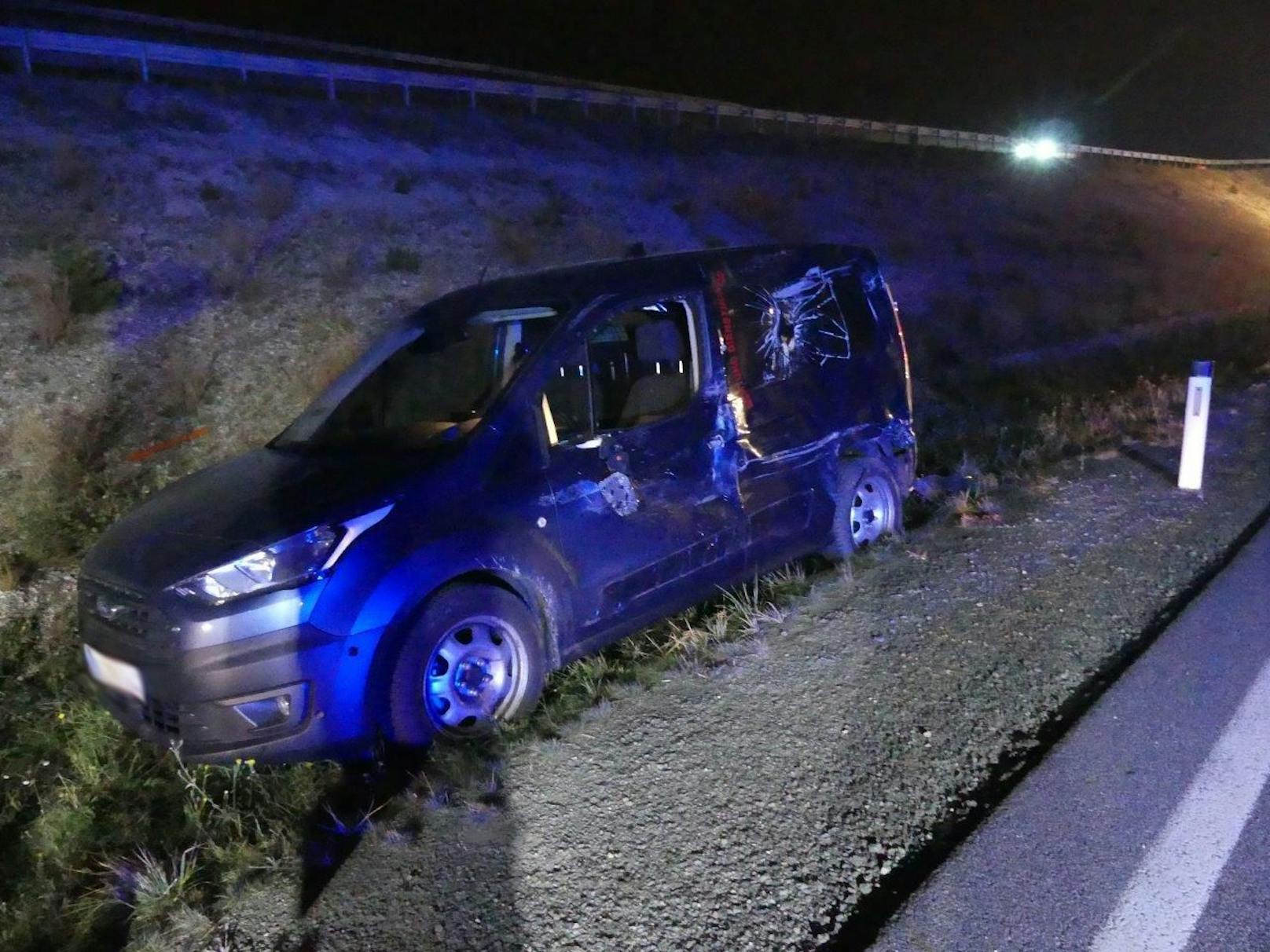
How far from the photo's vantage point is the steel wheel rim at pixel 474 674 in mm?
4250

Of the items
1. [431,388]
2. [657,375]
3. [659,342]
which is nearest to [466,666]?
[431,388]

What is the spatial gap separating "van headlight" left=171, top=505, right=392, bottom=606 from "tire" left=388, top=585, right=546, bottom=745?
483mm

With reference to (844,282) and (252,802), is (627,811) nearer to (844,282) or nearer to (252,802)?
(252,802)

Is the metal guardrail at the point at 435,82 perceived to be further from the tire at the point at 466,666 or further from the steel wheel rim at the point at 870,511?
the tire at the point at 466,666

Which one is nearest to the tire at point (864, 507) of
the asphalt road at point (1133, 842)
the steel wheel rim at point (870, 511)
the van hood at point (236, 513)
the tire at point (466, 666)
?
the steel wheel rim at point (870, 511)

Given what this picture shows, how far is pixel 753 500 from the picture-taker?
545 centimetres

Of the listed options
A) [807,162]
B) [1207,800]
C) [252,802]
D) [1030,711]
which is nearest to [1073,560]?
[1030,711]

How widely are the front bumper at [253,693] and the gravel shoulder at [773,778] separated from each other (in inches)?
19.2

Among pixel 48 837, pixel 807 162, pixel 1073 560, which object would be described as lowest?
pixel 48 837

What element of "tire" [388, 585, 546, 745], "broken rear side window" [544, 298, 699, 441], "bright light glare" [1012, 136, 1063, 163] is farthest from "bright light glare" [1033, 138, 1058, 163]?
"tire" [388, 585, 546, 745]

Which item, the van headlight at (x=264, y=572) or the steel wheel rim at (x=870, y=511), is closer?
the van headlight at (x=264, y=572)

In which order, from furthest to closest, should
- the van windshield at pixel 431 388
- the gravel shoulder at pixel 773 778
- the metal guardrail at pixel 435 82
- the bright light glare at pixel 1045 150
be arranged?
the bright light glare at pixel 1045 150, the metal guardrail at pixel 435 82, the van windshield at pixel 431 388, the gravel shoulder at pixel 773 778

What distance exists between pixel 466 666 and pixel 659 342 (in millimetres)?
1874

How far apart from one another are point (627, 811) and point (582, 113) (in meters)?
24.9
